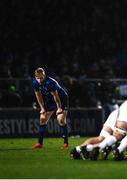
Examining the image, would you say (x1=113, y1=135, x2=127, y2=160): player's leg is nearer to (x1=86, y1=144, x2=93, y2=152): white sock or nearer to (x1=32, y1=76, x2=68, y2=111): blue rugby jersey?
(x1=86, y1=144, x2=93, y2=152): white sock

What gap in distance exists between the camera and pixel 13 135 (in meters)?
27.8

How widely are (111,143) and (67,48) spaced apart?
18.9 m

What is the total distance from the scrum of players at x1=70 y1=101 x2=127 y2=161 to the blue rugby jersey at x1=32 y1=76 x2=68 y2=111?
17.0 feet

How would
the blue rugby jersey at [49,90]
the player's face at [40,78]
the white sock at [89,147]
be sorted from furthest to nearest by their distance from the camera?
1. the blue rugby jersey at [49,90]
2. the player's face at [40,78]
3. the white sock at [89,147]

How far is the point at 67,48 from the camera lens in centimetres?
3322

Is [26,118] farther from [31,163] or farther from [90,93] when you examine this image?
[31,163]

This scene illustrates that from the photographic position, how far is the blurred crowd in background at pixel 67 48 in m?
28.9

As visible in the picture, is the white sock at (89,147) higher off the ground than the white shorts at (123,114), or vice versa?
the white shorts at (123,114)

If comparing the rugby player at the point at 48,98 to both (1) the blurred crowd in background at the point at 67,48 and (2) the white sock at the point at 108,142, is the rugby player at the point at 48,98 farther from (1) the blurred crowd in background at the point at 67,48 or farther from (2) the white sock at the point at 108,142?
(1) the blurred crowd in background at the point at 67,48

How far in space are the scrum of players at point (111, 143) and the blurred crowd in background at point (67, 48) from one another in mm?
12176

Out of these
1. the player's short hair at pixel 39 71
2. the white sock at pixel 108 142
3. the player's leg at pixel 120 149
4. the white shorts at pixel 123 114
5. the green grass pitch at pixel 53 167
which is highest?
the player's short hair at pixel 39 71

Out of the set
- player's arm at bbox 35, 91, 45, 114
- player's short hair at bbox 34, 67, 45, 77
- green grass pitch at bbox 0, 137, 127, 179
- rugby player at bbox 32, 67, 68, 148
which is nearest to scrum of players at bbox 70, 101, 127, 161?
green grass pitch at bbox 0, 137, 127, 179

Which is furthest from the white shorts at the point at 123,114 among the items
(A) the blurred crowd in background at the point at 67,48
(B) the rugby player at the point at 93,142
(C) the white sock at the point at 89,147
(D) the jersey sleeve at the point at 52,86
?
(A) the blurred crowd in background at the point at 67,48

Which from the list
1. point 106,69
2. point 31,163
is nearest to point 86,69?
point 106,69
